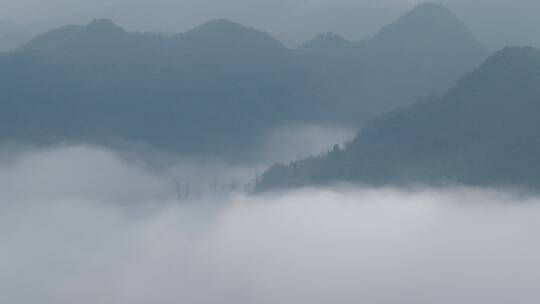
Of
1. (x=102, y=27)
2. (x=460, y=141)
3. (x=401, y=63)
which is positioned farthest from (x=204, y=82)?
(x=460, y=141)

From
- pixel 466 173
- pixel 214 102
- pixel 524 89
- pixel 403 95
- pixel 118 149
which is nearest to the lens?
pixel 466 173

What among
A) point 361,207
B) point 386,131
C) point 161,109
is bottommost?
point 361,207

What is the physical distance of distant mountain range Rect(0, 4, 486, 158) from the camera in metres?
117

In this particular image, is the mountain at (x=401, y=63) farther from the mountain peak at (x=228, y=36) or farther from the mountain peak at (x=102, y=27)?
the mountain peak at (x=102, y=27)

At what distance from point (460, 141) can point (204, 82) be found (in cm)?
4762

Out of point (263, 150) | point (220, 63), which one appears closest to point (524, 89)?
point (263, 150)

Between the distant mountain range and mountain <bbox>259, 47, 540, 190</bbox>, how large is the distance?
989 inches

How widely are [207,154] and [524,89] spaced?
129 feet

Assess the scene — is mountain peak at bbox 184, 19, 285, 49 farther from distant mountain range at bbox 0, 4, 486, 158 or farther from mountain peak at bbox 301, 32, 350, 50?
mountain peak at bbox 301, 32, 350, 50

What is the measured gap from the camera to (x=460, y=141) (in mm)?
83250

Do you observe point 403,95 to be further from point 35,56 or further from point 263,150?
point 35,56

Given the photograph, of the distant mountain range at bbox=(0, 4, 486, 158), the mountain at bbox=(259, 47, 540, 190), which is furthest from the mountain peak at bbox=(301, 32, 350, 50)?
the mountain at bbox=(259, 47, 540, 190)

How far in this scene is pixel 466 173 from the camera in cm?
7969

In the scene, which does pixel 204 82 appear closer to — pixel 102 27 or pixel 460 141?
pixel 102 27
